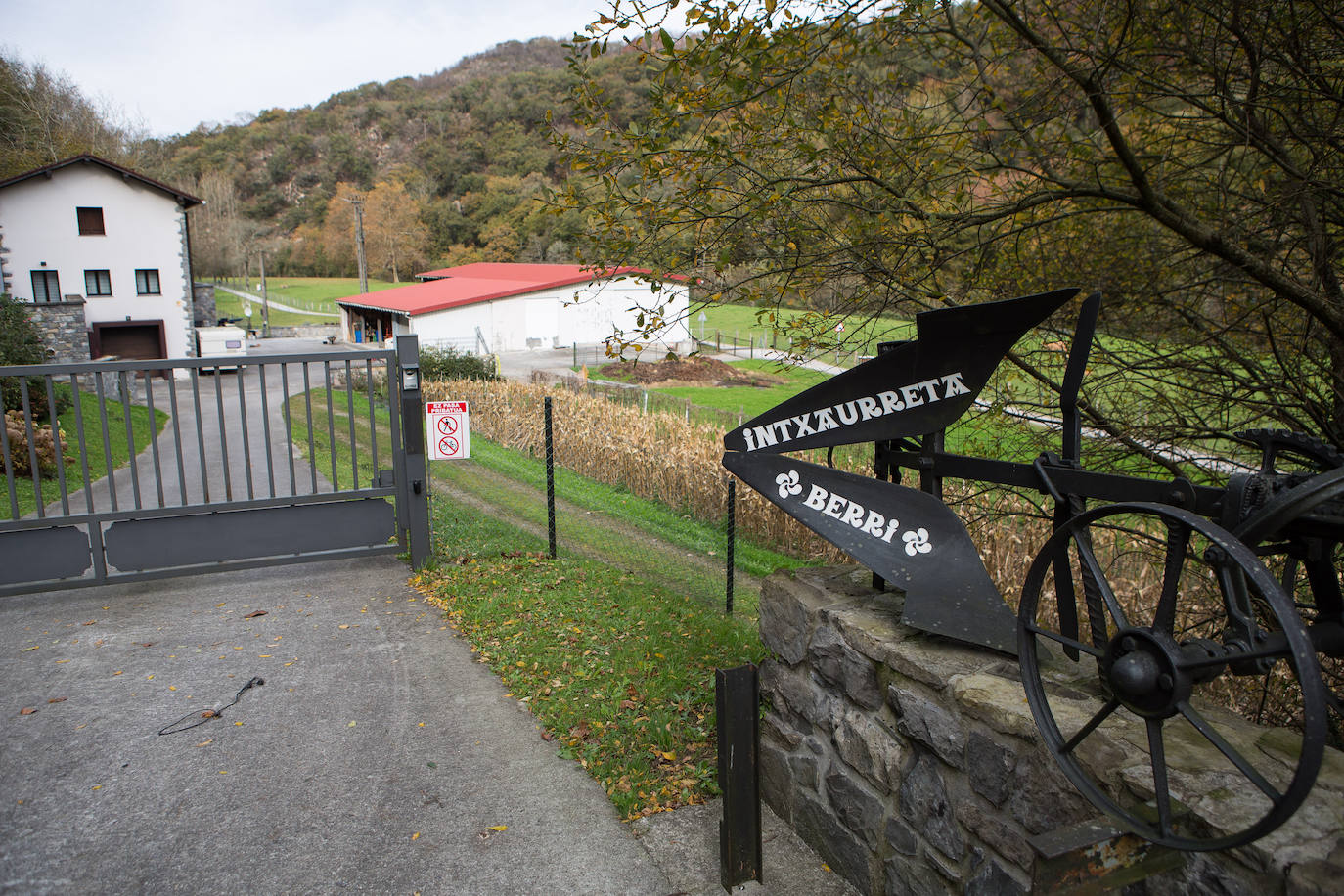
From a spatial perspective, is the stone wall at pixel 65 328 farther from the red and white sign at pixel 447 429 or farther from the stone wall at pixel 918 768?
the stone wall at pixel 918 768

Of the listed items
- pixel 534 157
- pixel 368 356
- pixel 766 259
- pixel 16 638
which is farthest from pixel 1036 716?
pixel 534 157

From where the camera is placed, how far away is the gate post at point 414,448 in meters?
8.02

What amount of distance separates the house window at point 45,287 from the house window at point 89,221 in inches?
Answer: 83.3

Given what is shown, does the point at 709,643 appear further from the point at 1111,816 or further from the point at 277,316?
the point at 277,316

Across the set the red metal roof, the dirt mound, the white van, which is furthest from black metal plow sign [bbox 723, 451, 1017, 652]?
the white van

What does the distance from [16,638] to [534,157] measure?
10446 centimetres

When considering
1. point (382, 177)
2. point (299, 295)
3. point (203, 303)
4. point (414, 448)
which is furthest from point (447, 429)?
point (382, 177)

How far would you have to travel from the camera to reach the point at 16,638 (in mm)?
6613

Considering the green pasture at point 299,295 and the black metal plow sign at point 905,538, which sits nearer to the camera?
the black metal plow sign at point 905,538

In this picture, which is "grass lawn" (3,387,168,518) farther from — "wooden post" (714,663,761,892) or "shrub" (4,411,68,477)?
"wooden post" (714,663,761,892)

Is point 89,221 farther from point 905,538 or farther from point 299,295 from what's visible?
point 299,295

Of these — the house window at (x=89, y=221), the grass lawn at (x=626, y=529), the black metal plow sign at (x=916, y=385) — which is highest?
the house window at (x=89, y=221)

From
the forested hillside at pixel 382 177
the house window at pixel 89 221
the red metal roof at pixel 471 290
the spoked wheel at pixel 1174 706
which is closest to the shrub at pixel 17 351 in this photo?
the house window at pixel 89 221

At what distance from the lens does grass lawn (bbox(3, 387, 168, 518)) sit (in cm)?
1212
